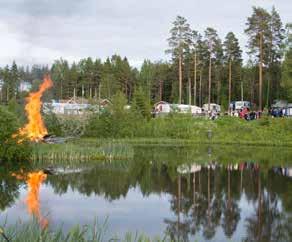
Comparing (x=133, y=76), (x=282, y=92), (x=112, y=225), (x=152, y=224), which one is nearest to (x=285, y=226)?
(x=152, y=224)

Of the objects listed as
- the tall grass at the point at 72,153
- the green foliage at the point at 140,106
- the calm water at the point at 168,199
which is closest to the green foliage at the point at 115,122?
the green foliage at the point at 140,106

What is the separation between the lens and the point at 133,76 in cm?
9144

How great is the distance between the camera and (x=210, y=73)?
6562 centimetres

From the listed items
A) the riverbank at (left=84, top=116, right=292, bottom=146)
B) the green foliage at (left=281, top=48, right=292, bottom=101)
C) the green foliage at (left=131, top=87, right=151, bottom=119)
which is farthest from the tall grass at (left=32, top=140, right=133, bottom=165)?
the green foliage at (left=281, top=48, right=292, bottom=101)

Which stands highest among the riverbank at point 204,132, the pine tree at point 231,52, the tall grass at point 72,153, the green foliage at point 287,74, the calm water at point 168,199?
the pine tree at point 231,52

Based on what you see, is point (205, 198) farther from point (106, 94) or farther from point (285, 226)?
point (106, 94)

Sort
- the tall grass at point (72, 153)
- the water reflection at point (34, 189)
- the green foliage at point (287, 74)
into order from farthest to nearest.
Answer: the green foliage at point (287, 74) → the tall grass at point (72, 153) → the water reflection at point (34, 189)

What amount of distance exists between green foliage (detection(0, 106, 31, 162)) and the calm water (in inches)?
99.6

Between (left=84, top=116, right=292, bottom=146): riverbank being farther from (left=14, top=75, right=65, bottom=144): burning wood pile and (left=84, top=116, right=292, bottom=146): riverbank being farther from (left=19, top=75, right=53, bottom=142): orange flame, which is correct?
(left=14, top=75, right=65, bottom=144): burning wood pile

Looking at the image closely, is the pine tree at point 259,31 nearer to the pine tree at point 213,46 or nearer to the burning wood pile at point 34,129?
the pine tree at point 213,46

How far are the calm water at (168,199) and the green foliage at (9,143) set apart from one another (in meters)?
2.53

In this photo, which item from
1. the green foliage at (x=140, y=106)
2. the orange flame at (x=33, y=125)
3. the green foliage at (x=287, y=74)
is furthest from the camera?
the green foliage at (x=140, y=106)

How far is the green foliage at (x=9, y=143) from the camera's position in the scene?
26.5m

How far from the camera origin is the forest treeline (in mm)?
56719
